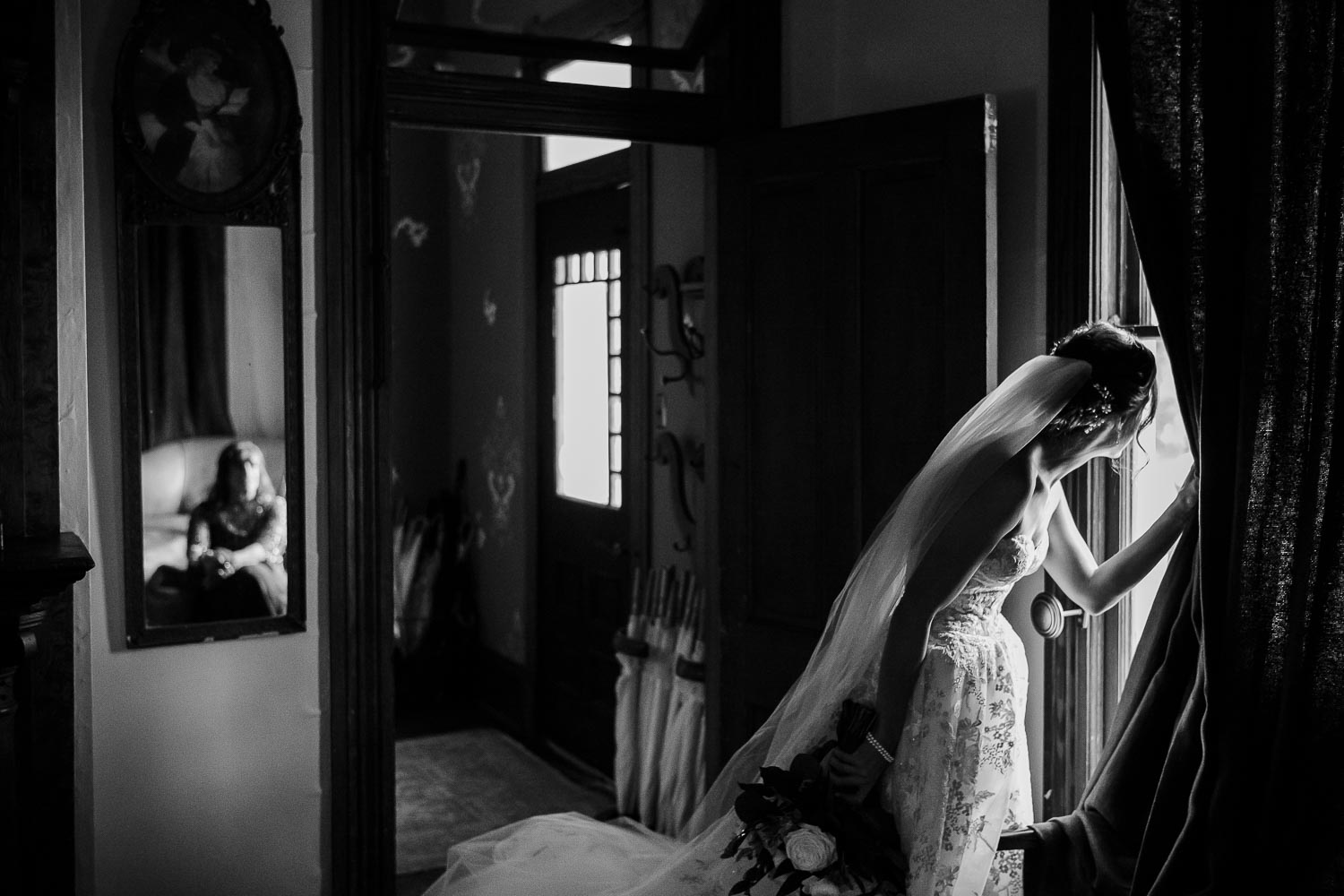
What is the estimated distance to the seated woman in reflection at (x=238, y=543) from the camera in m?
3.37

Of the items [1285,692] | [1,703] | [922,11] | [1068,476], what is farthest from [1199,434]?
[1,703]

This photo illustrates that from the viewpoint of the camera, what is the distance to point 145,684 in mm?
3330

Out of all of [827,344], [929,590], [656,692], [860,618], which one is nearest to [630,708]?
[656,692]

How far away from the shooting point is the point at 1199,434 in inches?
95.1

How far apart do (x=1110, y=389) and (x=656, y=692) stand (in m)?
2.28

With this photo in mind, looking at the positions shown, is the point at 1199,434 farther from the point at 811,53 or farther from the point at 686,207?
the point at 686,207

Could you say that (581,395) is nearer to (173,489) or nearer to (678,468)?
(678,468)

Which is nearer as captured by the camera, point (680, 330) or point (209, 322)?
point (209, 322)

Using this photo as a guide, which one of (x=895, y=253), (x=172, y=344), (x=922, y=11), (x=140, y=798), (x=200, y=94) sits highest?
(x=922, y=11)

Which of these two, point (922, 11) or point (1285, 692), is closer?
point (1285, 692)

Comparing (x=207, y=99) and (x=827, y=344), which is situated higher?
(x=207, y=99)

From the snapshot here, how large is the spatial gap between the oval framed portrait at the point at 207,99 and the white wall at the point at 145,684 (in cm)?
5

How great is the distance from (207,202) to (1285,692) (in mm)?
2598

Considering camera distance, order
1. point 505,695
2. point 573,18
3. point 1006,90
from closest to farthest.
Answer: point 1006,90 < point 573,18 < point 505,695
